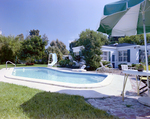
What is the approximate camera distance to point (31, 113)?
2219 millimetres

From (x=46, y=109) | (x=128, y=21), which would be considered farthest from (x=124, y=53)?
(x=46, y=109)

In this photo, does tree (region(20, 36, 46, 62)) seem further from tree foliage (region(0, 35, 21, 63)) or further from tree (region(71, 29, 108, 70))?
tree (region(71, 29, 108, 70))

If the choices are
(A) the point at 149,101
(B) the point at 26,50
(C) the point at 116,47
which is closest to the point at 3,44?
(B) the point at 26,50

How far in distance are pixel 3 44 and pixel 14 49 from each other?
2.20m

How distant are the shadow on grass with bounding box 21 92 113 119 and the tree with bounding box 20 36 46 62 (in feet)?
64.7

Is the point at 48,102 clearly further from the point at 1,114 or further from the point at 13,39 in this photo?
the point at 13,39

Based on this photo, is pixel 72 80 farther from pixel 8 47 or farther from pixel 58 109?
→ pixel 8 47

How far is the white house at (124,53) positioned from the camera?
45.0ft

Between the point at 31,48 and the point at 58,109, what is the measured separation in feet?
67.0

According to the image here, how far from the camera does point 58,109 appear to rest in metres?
2.39

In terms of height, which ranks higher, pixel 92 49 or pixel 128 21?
pixel 128 21

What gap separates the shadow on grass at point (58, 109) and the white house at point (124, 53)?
1263cm

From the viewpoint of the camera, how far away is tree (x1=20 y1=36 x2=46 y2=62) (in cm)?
2056

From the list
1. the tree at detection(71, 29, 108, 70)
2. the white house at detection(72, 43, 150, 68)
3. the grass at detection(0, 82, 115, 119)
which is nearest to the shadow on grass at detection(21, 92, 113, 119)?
the grass at detection(0, 82, 115, 119)
